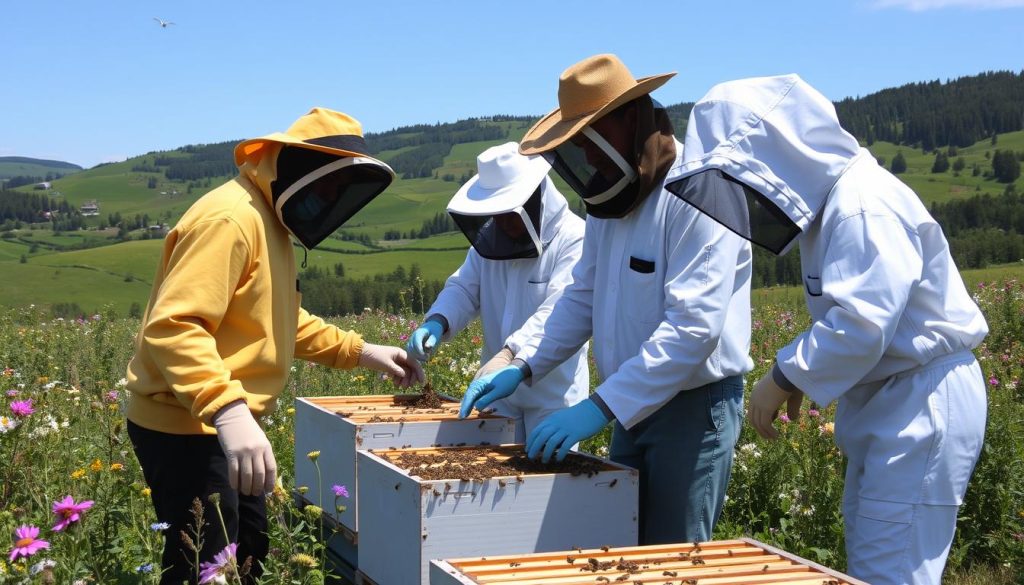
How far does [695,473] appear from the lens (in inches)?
152

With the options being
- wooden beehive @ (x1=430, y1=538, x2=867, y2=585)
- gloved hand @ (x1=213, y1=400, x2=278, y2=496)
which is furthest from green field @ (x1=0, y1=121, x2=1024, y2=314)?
gloved hand @ (x1=213, y1=400, x2=278, y2=496)

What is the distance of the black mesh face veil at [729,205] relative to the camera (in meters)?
3.38

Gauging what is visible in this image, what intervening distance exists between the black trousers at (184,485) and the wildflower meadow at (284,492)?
77 millimetres

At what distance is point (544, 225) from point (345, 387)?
367cm

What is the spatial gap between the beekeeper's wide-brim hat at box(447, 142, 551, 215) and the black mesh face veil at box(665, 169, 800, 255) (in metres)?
1.88

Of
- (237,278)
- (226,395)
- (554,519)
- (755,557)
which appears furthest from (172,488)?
(755,557)

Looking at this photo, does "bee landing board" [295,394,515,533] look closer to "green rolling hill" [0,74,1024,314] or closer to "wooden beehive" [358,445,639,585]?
"wooden beehive" [358,445,639,585]

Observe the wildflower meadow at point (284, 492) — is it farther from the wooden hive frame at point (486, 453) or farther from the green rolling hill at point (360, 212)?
the green rolling hill at point (360, 212)

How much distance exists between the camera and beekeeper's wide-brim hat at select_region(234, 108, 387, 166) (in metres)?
3.67

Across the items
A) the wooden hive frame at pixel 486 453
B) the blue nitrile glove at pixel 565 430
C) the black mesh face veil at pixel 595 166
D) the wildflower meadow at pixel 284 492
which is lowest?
the wildflower meadow at pixel 284 492

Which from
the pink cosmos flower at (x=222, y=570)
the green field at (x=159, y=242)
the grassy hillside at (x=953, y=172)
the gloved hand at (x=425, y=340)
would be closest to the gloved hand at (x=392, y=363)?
the gloved hand at (x=425, y=340)

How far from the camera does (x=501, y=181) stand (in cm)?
546

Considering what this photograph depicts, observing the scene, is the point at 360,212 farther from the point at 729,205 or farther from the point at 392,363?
the point at 729,205

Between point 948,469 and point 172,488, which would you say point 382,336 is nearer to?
point 172,488
